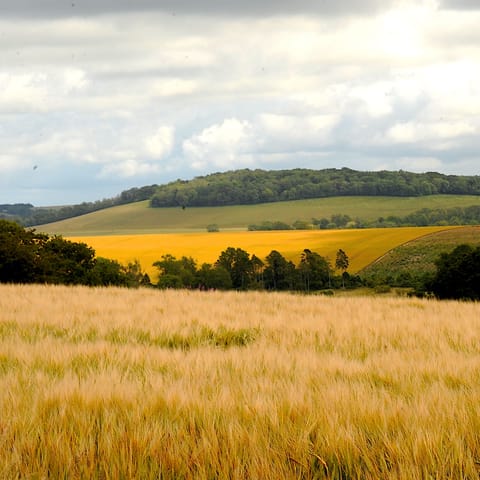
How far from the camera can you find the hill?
190ft

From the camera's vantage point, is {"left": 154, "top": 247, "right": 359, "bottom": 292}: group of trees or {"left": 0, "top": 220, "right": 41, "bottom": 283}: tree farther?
{"left": 154, "top": 247, "right": 359, "bottom": 292}: group of trees

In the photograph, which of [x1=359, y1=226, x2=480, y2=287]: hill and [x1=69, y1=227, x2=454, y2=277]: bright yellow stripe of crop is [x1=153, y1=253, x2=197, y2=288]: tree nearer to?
[x1=69, y1=227, x2=454, y2=277]: bright yellow stripe of crop

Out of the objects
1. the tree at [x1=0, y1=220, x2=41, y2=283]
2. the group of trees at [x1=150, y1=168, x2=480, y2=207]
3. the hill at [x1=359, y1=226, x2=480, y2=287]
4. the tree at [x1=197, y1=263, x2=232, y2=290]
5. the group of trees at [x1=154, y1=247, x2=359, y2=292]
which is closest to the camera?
the tree at [x1=0, y1=220, x2=41, y2=283]

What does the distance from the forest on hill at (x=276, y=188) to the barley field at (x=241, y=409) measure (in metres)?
125

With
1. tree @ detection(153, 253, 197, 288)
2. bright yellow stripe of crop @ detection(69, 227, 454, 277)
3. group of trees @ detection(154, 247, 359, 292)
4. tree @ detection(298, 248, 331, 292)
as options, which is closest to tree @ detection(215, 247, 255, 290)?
group of trees @ detection(154, 247, 359, 292)

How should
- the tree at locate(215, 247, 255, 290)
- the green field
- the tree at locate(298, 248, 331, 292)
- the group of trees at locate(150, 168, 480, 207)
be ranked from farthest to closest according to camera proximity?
the group of trees at locate(150, 168, 480, 207)
the green field
the tree at locate(215, 247, 255, 290)
the tree at locate(298, 248, 331, 292)

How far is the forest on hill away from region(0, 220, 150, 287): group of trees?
304 ft

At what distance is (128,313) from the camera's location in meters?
12.0

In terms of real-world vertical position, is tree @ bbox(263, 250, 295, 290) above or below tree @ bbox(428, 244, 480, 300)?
below

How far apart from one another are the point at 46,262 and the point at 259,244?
47.2 m

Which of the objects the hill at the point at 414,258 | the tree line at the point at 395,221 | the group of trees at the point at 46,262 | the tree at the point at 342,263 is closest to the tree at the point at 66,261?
the group of trees at the point at 46,262

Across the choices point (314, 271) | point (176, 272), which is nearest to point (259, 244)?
point (314, 271)

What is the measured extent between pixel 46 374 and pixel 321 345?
3610mm

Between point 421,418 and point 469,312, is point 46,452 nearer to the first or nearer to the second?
point 421,418
